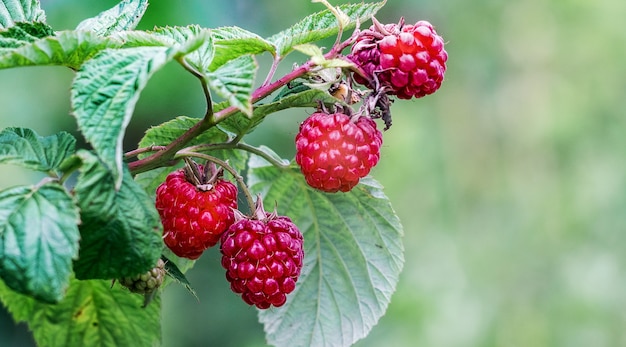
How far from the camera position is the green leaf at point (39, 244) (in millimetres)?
619

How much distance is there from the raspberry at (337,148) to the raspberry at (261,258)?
0.27ft

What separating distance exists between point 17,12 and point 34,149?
0.71 ft

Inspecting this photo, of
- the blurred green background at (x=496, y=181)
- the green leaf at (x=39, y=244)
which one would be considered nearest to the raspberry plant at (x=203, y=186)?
the green leaf at (x=39, y=244)

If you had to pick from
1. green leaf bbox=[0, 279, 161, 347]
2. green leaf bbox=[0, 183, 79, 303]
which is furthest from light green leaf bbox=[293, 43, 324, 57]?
green leaf bbox=[0, 279, 161, 347]

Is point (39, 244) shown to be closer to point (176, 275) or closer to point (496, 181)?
point (176, 275)

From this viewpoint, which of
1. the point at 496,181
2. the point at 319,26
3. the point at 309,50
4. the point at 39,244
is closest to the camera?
the point at 39,244

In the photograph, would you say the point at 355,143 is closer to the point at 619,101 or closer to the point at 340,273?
the point at 340,273

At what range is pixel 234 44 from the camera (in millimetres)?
814

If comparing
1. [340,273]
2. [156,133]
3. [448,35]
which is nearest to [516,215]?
[448,35]

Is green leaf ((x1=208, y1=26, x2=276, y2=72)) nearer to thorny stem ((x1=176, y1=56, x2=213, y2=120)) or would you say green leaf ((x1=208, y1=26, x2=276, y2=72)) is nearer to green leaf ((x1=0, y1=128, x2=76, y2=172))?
thorny stem ((x1=176, y1=56, x2=213, y2=120))

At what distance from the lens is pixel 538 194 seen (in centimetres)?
377

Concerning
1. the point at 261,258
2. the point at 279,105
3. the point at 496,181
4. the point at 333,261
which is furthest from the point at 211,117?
the point at 496,181

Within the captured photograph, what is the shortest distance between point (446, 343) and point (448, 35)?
1.53m

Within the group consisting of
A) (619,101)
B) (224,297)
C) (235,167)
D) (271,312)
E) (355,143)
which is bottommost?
(224,297)
